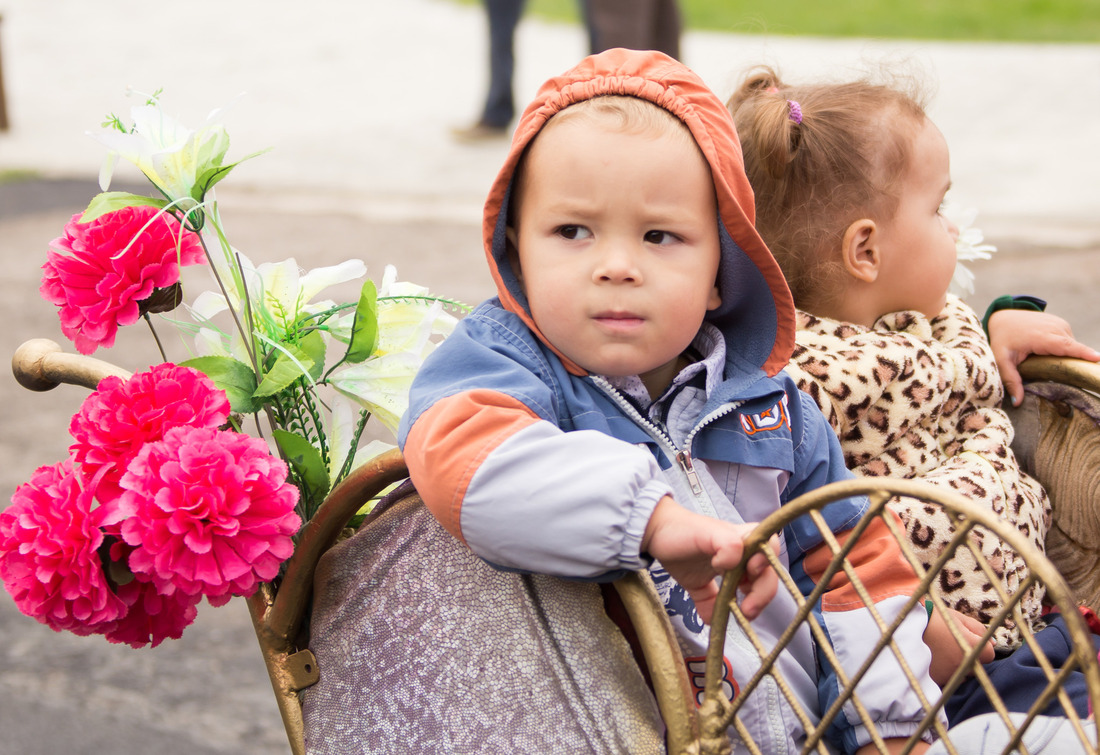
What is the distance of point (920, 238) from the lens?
69.1 inches

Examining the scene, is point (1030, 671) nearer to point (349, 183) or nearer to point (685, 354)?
point (685, 354)

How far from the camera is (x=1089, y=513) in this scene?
1.77 meters

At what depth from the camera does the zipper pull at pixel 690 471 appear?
1.35 meters

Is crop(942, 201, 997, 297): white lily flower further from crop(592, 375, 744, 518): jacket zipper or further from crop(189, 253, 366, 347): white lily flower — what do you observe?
crop(189, 253, 366, 347): white lily flower

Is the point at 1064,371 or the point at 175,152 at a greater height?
the point at 175,152

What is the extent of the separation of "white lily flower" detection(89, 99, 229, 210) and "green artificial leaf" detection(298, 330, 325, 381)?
0.68 ft

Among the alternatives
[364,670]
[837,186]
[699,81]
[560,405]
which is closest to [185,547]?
[364,670]

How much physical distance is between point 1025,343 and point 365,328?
1.09 m

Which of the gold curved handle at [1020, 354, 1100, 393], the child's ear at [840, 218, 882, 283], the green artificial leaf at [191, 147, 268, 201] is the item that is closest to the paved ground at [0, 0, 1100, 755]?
the child's ear at [840, 218, 882, 283]

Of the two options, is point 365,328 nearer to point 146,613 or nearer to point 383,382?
point 383,382

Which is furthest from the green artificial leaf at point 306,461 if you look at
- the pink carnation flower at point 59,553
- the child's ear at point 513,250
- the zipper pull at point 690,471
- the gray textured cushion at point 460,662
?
the zipper pull at point 690,471

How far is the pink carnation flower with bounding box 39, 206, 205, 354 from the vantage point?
1361 mm

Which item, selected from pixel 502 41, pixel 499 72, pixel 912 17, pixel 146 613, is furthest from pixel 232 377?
pixel 912 17

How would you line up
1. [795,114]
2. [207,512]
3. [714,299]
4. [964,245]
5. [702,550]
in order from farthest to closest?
[964,245]
[795,114]
[714,299]
[207,512]
[702,550]
